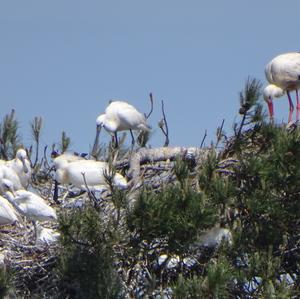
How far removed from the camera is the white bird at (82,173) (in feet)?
43.7

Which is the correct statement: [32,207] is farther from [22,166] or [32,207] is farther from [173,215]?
[173,215]

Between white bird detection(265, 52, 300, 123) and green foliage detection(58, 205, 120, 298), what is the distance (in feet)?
19.1

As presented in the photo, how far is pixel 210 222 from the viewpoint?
1111cm

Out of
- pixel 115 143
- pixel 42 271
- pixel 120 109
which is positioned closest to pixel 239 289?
pixel 42 271

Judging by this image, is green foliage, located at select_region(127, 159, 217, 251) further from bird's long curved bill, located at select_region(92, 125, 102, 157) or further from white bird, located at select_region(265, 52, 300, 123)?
white bird, located at select_region(265, 52, 300, 123)

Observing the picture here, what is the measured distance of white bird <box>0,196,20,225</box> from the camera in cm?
1313

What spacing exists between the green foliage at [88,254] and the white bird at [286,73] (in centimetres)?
582

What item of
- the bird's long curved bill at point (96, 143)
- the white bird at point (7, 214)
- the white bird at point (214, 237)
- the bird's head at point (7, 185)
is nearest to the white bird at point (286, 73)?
the bird's long curved bill at point (96, 143)

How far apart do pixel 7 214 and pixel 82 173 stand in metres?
0.71

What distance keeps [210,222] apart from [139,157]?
2.66 m

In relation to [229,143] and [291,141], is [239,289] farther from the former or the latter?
[229,143]

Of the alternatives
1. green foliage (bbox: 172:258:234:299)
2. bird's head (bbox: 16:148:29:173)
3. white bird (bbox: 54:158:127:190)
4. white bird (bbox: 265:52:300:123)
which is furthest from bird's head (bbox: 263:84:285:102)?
green foliage (bbox: 172:258:234:299)

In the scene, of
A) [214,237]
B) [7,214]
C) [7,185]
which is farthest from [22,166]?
[214,237]

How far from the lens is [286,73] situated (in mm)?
16891
